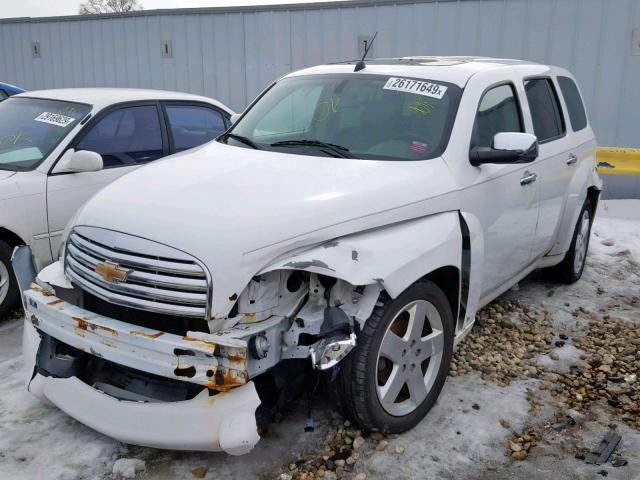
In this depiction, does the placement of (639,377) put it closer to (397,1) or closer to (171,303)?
(171,303)

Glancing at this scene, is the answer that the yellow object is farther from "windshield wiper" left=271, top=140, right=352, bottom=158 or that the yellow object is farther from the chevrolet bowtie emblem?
the chevrolet bowtie emblem

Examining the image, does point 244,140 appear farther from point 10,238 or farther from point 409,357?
point 10,238

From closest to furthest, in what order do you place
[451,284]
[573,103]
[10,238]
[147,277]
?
[147,277] < [451,284] < [10,238] < [573,103]

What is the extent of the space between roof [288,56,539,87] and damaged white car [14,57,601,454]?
0.07 ft

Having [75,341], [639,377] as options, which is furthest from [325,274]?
[639,377]

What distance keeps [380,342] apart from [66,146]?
3200 millimetres

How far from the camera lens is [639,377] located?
409 cm

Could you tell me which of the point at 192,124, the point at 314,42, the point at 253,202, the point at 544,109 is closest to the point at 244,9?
the point at 314,42

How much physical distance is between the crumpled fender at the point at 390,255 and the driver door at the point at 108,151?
8.88 feet

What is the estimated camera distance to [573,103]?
18.1 feet

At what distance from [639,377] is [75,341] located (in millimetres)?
3429

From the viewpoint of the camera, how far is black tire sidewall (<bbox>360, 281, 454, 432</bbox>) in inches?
118

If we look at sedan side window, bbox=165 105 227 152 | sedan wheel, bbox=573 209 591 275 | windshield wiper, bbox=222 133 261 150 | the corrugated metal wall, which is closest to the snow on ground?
windshield wiper, bbox=222 133 261 150

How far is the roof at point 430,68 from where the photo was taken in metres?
4.05
